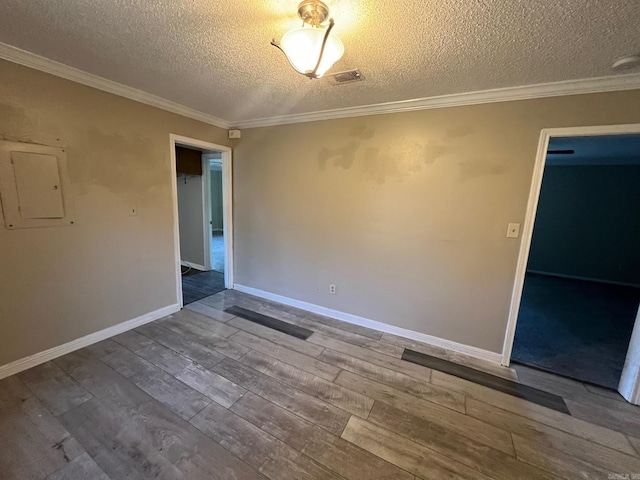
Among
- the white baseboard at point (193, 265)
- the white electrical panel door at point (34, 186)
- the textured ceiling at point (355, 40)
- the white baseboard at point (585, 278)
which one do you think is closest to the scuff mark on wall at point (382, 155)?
the textured ceiling at point (355, 40)

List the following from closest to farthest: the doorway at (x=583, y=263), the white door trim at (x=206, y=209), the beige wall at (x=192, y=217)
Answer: the doorway at (x=583, y=263), the white door trim at (x=206, y=209), the beige wall at (x=192, y=217)

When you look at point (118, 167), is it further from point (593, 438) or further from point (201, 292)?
point (593, 438)

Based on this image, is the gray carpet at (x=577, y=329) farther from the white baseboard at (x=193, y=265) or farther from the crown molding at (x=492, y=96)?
the white baseboard at (x=193, y=265)

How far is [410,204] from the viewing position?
8.37ft

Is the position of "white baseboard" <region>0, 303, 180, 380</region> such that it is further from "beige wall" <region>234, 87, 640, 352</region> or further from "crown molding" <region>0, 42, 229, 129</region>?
"crown molding" <region>0, 42, 229, 129</region>

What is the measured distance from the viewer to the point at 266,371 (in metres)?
2.14

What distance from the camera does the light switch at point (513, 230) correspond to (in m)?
2.17

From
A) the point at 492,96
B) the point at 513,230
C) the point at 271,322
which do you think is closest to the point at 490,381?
the point at 513,230

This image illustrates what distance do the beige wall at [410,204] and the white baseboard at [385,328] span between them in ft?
0.20

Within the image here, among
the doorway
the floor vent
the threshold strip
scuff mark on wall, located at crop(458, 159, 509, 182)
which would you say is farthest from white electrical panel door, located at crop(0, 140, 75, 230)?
the doorway

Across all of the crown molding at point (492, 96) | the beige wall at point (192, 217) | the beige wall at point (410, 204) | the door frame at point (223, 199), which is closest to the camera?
the crown molding at point (492, 96)

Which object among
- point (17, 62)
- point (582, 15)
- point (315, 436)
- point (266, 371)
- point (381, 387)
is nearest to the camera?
point (582, 15)

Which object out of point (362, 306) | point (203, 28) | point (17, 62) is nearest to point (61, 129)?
point (17, 62)

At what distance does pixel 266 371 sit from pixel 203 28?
2459mm
